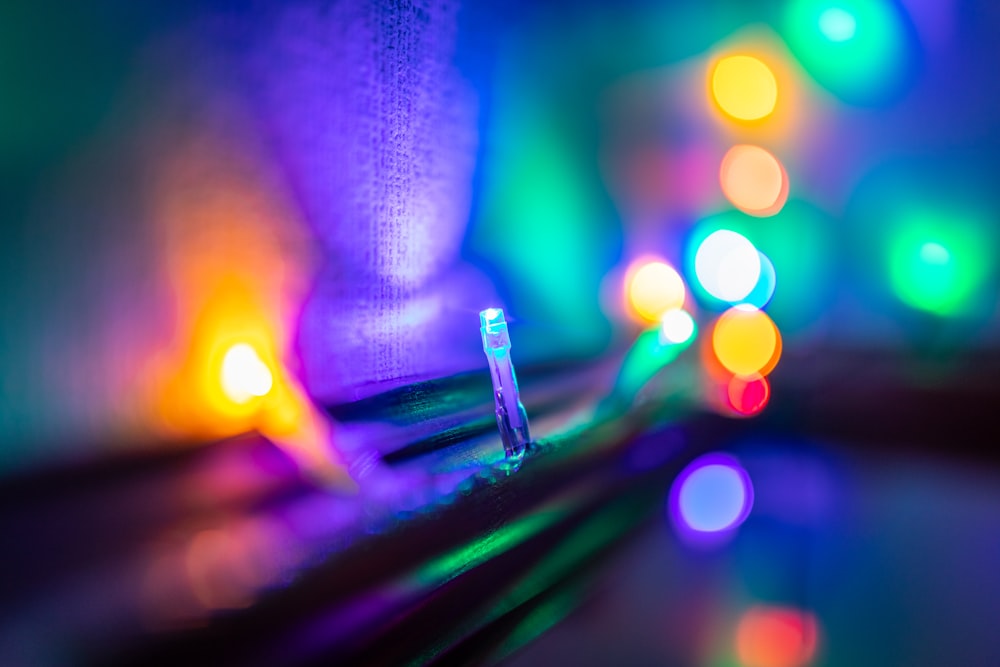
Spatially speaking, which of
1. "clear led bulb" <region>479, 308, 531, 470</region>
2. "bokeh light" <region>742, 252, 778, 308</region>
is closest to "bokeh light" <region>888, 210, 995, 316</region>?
"bokeh light" <region>742, 252, 778, 308</region>

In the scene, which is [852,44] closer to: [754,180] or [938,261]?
[754,180]

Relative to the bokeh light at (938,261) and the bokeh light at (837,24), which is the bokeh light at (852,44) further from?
the bokeh light at (938,261)

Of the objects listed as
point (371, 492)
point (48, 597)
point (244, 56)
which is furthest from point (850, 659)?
point (244, 56)

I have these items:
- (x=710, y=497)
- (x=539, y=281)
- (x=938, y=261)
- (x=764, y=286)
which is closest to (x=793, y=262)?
(x=764, y=286)

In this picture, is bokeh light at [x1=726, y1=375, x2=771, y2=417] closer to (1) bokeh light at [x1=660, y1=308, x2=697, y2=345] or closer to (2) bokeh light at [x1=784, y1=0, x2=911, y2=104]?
(1) bokeh light at [x1=660, y1=308, x2=697, y2=345]

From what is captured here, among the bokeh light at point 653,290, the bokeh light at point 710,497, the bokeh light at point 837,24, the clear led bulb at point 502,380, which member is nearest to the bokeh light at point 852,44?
the bokeh light at point 837,24

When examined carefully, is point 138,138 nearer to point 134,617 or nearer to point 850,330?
point 134,617

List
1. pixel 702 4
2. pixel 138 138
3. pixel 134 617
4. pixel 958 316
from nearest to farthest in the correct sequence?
1. pixel 134 617
2. pixel 138 138
3. pixel 958 316
4. pixel 702 4
